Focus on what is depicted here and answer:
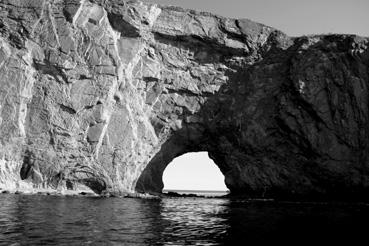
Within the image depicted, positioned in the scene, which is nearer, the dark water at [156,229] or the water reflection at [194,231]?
the dark water at [156,229]

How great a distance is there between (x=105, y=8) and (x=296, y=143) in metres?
36.2

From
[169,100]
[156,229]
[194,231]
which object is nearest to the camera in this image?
[194,231]

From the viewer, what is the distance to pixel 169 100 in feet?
213

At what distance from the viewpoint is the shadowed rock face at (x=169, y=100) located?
2208 inches

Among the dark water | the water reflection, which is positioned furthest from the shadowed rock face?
the water reflection

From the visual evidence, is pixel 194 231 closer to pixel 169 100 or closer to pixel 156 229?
pixel 156 229

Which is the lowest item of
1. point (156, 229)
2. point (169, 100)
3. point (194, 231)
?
point (194, 231)

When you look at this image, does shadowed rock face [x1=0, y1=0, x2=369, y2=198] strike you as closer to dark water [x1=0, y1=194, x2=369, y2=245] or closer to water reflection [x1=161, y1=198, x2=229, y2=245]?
dark water [x1=0, y1=194, x2=369, y2=245]

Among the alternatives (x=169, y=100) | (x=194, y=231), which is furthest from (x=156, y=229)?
(x=169, y=100)

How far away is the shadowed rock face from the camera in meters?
56.1

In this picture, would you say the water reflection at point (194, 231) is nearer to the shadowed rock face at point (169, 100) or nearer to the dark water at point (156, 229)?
the dark water at point (156, 229)

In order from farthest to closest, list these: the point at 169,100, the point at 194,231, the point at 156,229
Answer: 1. the point at 169,100
2. the point at 156,229
3. the point at 194,231

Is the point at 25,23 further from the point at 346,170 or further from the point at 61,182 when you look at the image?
the point at 346,170

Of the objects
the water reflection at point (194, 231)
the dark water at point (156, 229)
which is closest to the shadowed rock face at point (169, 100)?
the dark water at point (156, 229)
